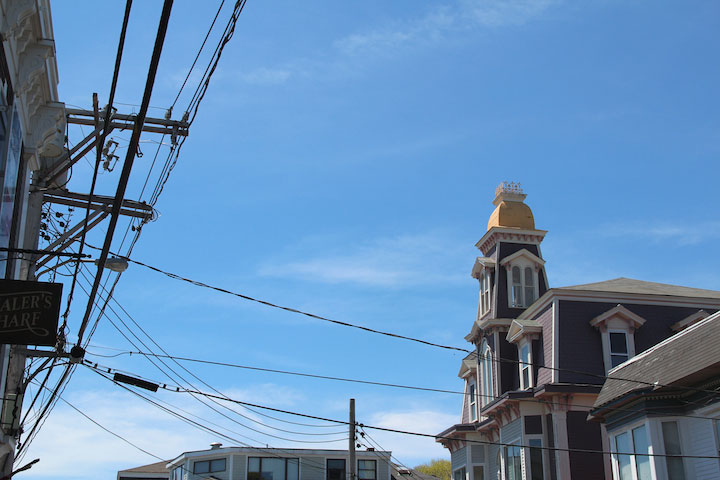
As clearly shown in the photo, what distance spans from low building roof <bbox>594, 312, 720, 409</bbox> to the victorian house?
2.27m

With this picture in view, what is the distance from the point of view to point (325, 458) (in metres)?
54.4

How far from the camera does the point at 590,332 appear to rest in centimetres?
3108

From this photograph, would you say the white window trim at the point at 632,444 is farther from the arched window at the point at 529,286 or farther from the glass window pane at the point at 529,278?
the glass window pane at the point at 529,278

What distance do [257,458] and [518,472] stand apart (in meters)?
25.2

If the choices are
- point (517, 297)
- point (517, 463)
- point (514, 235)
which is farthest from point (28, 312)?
point (514, 235)

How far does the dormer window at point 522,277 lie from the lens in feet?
118

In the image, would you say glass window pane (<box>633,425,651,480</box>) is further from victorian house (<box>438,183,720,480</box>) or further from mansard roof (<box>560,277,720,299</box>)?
mansard roof (<box>560,277,720,299</box>)

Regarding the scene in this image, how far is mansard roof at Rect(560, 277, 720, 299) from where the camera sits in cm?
3225

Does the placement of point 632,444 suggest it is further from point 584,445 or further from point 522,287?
point 522,287

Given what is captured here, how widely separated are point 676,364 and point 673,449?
2.27 metres

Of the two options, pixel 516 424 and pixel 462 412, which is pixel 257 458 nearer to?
pixel 462 412

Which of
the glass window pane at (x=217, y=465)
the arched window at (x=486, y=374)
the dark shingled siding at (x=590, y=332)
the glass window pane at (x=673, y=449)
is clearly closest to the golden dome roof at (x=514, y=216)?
the arched window at (x=486, y=374)

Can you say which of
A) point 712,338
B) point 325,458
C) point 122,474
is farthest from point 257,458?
point 712,338

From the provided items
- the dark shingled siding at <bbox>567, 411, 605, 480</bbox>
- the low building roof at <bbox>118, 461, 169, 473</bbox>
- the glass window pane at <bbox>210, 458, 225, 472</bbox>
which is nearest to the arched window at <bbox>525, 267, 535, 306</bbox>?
the dark shingled siding at <bbox>567, 411, 605, 480</bbox>
